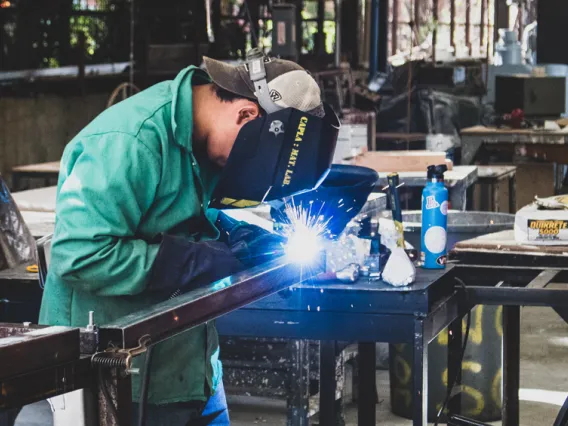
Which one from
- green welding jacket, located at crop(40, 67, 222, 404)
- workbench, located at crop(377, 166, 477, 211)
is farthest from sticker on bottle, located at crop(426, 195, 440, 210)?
workbench, located at crop(377, 166, 477, 211)

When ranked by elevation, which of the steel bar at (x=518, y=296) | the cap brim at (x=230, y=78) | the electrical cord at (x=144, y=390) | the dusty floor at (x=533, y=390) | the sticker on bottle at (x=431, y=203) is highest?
the cap brim at (x=230, y=78)

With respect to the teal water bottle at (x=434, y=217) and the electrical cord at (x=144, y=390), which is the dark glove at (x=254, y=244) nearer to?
the electrical cord at (x=144, y=390)

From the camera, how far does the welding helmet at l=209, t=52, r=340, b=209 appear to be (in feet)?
8.32

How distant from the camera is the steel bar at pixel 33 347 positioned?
5.32 ft

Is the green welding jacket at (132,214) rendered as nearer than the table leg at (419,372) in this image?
Yes

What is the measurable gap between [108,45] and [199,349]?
13.2m

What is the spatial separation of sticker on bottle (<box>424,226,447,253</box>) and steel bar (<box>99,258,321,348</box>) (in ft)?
2.59

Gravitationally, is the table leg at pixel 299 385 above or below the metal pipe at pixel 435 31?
below

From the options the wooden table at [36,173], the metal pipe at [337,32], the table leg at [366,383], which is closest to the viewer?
the table leg at [366,383]

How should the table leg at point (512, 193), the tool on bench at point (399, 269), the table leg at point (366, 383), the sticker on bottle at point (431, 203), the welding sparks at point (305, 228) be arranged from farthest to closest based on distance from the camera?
the table leg at point (512, 193), the table leg at point (366, 383), the sticker on bottle at point (431, 203), the tool on bench at point (399, 269), the welding sparks at point (305, 228)

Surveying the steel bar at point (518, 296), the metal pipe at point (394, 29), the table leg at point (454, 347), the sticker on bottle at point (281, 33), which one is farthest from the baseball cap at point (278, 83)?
the metal pipe at point (394, 29)

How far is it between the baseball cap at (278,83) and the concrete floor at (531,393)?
294 centimetres

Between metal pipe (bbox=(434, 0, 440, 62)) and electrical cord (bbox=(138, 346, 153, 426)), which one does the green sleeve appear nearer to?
electrical cord (bbox=(138, 346, 153, 426))

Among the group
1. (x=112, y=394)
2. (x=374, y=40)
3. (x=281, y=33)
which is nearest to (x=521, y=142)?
(x=281, y=33)
